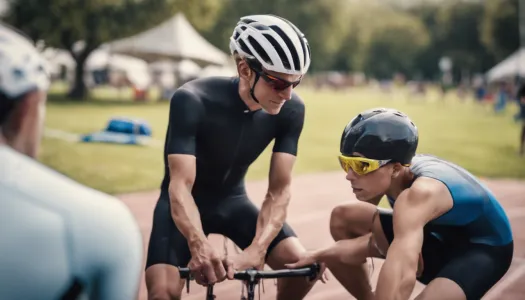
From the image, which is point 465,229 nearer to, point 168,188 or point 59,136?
point 168,188

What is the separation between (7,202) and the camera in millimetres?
1514

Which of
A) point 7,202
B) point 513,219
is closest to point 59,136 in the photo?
point 513,219

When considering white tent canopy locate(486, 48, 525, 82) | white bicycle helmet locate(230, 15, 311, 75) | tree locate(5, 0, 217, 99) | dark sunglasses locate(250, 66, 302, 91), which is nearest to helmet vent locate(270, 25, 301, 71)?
white bicycle helmet locate(230, 15, 311, 75)

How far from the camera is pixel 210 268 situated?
3.17 meters

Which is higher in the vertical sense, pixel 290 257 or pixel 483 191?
pixel 483 191

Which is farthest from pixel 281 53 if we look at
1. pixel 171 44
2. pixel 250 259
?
pixel 171 44

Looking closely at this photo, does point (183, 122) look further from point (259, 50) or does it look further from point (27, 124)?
point (27, 124)

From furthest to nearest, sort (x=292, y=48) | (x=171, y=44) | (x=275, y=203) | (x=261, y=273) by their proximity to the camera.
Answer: (x=171, y=44), (x=275, y=203), (x=292, y=48), (x=261, y=273)

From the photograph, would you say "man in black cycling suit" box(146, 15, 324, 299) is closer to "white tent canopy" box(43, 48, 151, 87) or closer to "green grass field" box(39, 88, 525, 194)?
"green grass field" box(39, 88, 525, 194)

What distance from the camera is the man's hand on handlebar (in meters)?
3.15

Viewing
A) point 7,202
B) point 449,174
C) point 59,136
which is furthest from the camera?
point 59,136

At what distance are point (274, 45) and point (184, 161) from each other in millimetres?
769

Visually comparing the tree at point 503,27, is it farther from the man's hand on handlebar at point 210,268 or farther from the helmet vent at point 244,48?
the man's hand on handlebar at point 210,268

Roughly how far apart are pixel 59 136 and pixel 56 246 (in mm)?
16910
